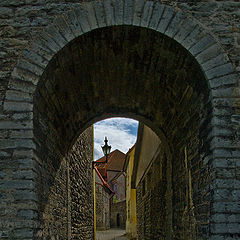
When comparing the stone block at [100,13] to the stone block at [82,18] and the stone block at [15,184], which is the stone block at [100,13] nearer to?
the stone block at [82,18]

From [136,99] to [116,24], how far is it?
2.32 meters

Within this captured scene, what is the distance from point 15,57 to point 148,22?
1.68 m

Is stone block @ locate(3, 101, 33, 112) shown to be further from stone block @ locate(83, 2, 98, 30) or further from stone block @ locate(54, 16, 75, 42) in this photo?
stone block @ locate(83, 2, 98, 30)

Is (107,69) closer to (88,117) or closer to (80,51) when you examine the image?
(80,51)

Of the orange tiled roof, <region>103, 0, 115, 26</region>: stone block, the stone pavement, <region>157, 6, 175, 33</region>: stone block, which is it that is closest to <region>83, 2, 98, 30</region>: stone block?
<region>103, 0, 115, 26</region>: stone block

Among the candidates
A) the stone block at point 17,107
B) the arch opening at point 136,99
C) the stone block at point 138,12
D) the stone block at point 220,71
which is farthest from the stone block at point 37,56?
the stone block at point 220,71

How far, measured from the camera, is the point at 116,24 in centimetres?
407

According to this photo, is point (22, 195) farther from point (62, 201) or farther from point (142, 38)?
point (142, 38)

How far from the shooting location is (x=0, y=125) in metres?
3.78

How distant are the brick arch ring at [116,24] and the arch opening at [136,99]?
10 centimetres

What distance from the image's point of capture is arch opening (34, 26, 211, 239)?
417 cm

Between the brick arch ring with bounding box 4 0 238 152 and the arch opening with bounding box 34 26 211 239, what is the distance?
0.34 feet

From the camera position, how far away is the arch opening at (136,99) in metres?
4.17

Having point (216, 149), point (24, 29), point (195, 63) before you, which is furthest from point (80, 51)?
point (216, 149)
